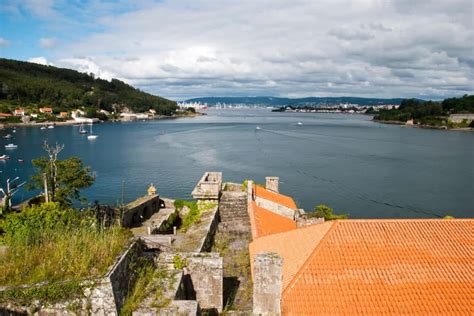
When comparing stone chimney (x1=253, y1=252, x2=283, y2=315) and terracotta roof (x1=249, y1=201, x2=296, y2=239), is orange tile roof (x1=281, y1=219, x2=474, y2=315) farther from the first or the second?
terracotta roof (x1=249, y1=201, x2=296, y2=239)

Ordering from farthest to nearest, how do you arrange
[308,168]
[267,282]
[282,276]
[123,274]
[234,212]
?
1. [308,168]
2. [234,212]
3. [282,276]
4. [267,282]
5. [123,274]

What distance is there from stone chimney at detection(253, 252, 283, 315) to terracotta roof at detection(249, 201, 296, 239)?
22.7 feet

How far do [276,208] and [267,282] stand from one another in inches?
611

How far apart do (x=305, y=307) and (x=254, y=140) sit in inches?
4498

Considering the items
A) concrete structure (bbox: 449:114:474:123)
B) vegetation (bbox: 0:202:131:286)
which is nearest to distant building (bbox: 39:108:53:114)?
concrete structure (bbox: 449:114:474:123)

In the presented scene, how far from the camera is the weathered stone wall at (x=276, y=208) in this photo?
2403cm

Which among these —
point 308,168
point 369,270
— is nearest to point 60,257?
point 369,270

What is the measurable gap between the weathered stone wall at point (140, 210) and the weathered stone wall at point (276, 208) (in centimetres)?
1032

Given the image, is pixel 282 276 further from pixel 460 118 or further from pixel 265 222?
pixel 460 118

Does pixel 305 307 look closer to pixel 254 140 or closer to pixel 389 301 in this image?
pixel 389 301

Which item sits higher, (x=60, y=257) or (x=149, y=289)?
(x=60, y=257)

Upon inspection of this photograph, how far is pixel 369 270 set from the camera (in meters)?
12.1

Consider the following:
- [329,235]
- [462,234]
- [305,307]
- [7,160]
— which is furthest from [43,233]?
[7,160]

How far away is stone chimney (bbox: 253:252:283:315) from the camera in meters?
9.53
